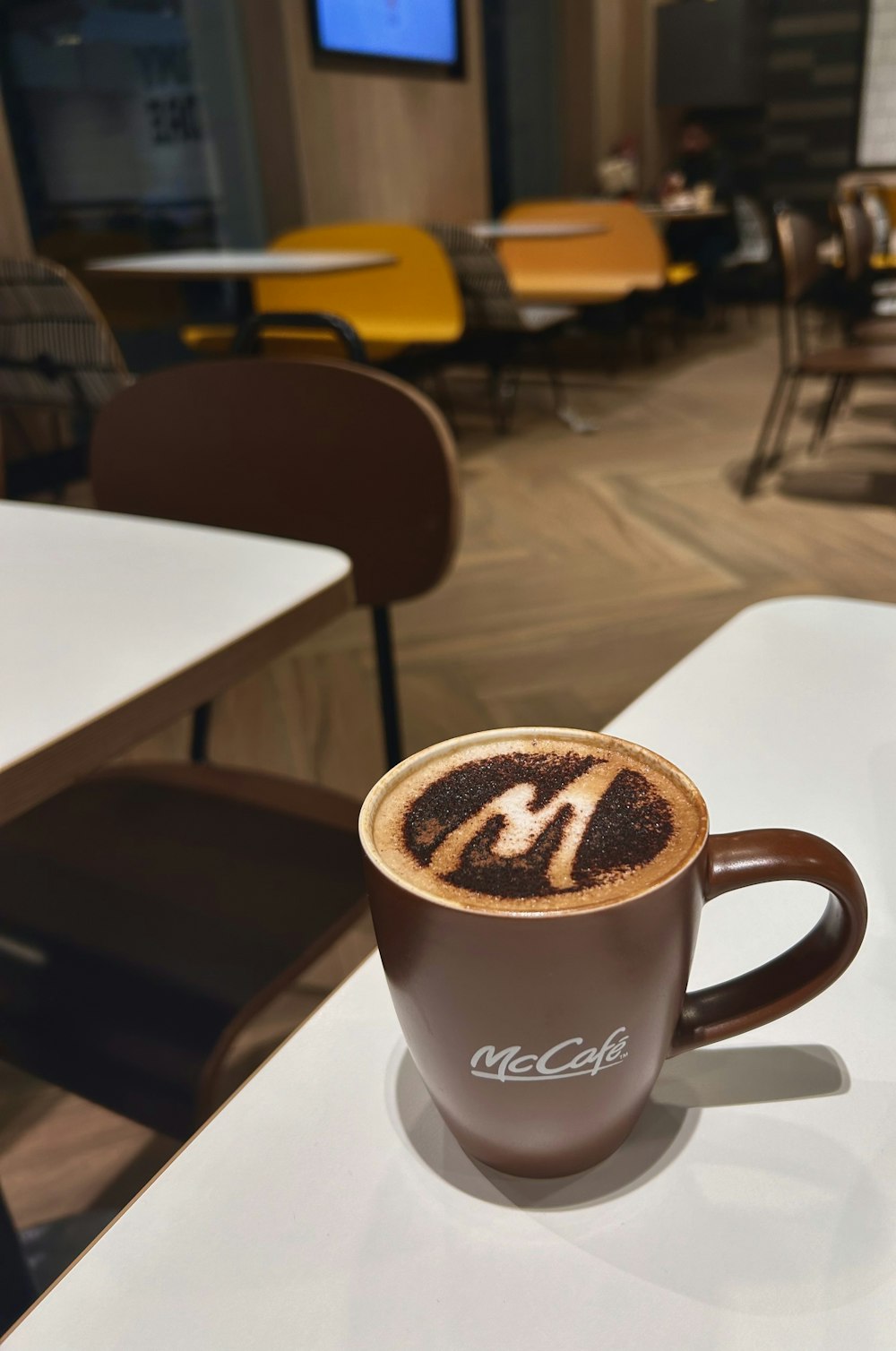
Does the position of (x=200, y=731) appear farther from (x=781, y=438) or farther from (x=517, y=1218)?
(x=781, y=438)

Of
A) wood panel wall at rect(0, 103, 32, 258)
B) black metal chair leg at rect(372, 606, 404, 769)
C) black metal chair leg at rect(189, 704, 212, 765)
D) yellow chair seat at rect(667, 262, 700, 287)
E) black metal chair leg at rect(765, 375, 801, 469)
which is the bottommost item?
black metal chair leg at rect(765, 375, 801, 469)

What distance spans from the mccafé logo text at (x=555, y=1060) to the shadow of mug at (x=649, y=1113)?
4 centimetres

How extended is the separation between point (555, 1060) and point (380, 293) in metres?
4.35

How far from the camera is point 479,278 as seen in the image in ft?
13.4

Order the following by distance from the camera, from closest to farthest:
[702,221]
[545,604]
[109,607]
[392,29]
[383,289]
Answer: [109,607]
[545,604]
[383,289]
[392,29]
[702,221]

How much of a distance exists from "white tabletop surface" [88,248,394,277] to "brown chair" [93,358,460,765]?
1959mm

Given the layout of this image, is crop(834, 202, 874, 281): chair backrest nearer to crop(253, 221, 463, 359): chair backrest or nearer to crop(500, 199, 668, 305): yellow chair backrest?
crop(500, 199, 668, 305): yellow chair backrest

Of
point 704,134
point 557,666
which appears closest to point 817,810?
point 557,666

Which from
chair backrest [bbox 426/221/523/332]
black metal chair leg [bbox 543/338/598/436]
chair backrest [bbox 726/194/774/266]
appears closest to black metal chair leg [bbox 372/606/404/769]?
chair backrest [bbox 426/221/523/332]

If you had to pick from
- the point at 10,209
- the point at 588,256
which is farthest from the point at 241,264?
the point at 588,256

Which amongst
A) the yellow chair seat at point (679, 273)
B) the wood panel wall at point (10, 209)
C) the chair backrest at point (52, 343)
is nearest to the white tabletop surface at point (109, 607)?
the chair backrest at point (52, 343)

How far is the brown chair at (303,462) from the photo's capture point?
1149 millimetres

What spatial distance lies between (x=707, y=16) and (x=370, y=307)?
4.53 m

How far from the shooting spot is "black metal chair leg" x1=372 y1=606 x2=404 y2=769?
4.14ft
